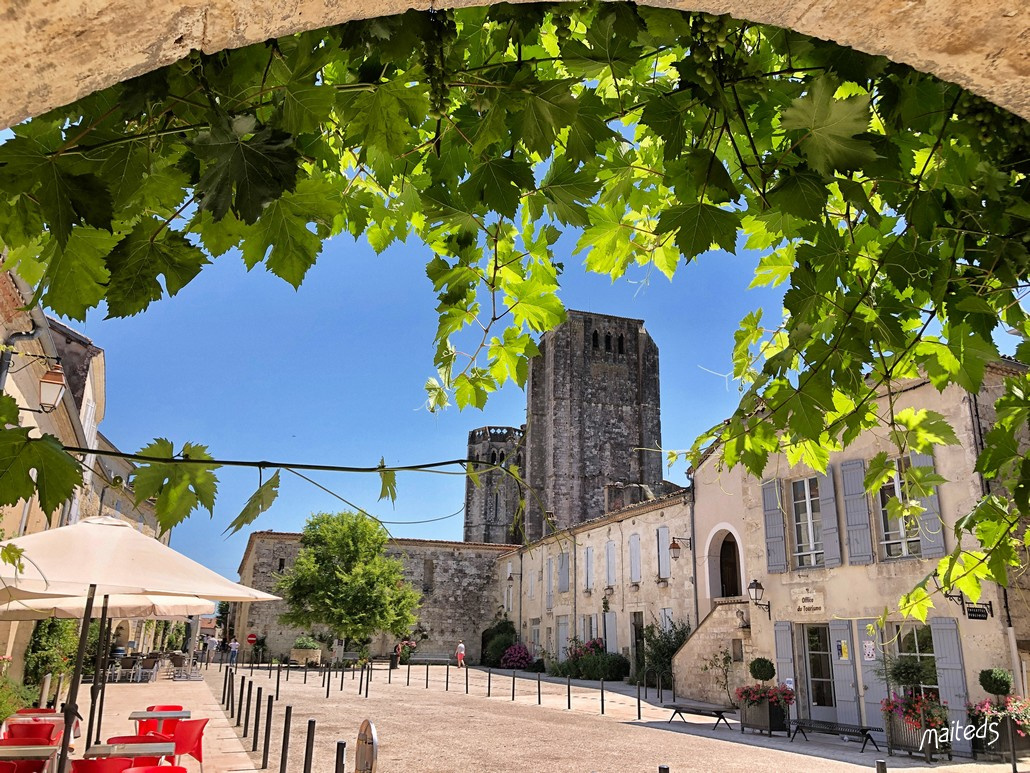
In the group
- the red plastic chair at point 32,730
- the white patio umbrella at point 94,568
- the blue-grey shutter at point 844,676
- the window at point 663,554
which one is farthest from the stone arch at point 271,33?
the window at point 663,554

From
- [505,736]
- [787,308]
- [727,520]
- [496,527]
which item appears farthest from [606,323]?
[787,308]

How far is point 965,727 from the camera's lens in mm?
10680

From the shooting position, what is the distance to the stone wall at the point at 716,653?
15.7 m

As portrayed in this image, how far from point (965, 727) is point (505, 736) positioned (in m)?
6.87

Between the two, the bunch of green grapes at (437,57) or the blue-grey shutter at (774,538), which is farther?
the blue-grey shutter at (774,538)

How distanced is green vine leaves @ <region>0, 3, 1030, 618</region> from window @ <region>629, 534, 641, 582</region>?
800 inches

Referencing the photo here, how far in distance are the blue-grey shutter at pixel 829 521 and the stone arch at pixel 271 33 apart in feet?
44.7

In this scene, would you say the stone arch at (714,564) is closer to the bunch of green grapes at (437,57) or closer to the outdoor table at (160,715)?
the outdoor table at (160,715)

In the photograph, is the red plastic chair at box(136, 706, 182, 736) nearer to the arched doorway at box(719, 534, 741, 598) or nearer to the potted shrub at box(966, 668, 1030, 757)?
the potted shrub at box(966, 668, 1030, 757)

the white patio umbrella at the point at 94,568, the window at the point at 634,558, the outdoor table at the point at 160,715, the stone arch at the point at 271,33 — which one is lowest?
the outdoor table at the point at 160,715

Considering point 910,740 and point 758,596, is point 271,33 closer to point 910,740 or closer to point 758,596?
point 910,740

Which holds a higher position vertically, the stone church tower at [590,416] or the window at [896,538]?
the stone church tower at [590,416]

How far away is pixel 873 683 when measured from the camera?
12.4 metres

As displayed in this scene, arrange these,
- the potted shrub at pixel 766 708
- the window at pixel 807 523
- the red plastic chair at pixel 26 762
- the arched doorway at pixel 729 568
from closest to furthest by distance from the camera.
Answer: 1. the red plastic chair at pixel 26 762
2. the potted shrub at pixel 766 708
3. the window at pixel 807 523
4. the arched doorway at pixel 729 568
